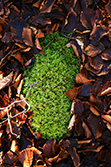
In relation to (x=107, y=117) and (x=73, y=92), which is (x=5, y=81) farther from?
(x=107, y=117)

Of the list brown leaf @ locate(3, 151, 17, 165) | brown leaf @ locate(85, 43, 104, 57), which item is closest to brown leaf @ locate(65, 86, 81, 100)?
brown leaf @ locate(85, 43, 104, 57)

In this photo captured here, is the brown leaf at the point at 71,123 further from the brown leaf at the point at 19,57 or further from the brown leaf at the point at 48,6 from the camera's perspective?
the brown leaf at the point at 48,6

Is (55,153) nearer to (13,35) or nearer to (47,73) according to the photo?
(47,73)

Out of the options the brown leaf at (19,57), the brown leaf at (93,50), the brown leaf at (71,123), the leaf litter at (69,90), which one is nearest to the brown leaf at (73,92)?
the leaf litter at (69,90)

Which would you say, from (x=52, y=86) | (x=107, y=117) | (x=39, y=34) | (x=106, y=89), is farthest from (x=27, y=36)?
(x=107, y=117)

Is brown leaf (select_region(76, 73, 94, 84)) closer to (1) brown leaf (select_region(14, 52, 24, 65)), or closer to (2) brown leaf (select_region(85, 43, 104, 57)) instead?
(2) brown leaf (select_region(85, 43, 104, 57))
